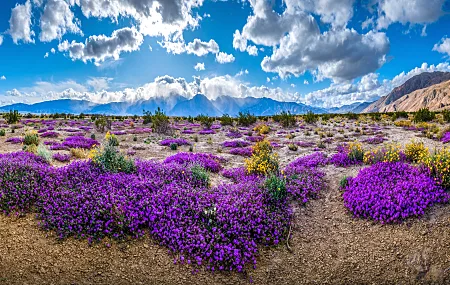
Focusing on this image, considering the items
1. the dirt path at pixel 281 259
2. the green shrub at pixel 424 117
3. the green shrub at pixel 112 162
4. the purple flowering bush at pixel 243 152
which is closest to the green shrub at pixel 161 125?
the purple flowering bush at pixel 243 152

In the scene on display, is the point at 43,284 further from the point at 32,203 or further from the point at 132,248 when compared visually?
the point at 32,203

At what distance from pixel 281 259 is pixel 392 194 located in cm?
399

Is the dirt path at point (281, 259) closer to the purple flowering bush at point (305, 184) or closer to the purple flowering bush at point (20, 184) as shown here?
the purple flowering bush at point (20, 184)

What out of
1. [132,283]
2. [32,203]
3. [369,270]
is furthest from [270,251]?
[32,203]

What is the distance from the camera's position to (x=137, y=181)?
8398 millimetres

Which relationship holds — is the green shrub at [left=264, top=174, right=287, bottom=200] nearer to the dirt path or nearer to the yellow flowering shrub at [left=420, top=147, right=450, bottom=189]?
the dirt path

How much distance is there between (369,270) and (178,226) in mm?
4580

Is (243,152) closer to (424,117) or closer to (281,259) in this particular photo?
(281,259)

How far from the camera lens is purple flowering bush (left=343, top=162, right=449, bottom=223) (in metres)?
6.75

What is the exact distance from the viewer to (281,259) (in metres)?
6.06

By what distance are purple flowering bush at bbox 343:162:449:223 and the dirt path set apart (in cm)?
28

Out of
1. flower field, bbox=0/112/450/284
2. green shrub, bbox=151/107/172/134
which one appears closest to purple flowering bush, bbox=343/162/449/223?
flower field, bbox=0/112/450/284

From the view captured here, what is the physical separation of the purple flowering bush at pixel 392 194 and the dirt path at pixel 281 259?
0.91ft

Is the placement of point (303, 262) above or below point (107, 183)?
below
